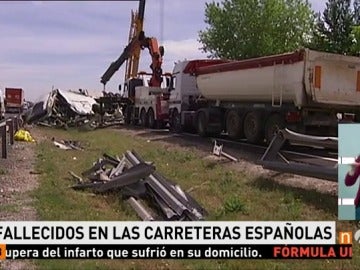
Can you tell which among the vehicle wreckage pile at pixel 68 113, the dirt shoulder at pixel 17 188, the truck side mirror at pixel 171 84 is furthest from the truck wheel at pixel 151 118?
the dirt shoulder at pixel 17 188

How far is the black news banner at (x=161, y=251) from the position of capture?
4434 mm

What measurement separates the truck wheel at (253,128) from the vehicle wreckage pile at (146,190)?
7804 mm

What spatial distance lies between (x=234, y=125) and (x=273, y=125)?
2688 mm

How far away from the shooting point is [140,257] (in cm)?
466

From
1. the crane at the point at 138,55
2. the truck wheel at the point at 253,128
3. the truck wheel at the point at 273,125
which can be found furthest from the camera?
the crane at the point at 138,55

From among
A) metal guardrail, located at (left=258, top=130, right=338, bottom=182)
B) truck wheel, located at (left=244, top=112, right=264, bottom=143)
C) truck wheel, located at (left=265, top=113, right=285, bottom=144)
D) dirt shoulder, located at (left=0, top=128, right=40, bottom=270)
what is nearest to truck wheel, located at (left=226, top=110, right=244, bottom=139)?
truck wheel, located at (left=244, top=112, right=264, bottom=143)

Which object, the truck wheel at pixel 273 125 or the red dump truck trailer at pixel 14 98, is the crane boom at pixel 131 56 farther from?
the red dump truck trailer at pixel 14 98

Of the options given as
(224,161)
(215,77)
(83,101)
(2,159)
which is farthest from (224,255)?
(83,101)

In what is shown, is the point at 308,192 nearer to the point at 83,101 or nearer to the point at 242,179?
the point at 242,179

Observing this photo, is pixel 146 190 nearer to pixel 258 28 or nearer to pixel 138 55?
pixel 138 55

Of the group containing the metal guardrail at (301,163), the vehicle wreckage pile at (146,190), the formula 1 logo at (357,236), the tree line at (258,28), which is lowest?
the formula 1 logo at (357,236)

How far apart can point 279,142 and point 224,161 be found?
3.09 m

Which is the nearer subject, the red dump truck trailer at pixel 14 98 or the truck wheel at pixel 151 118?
the truck wheel at pixel 151 118

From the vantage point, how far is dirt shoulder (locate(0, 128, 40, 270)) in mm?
6797
